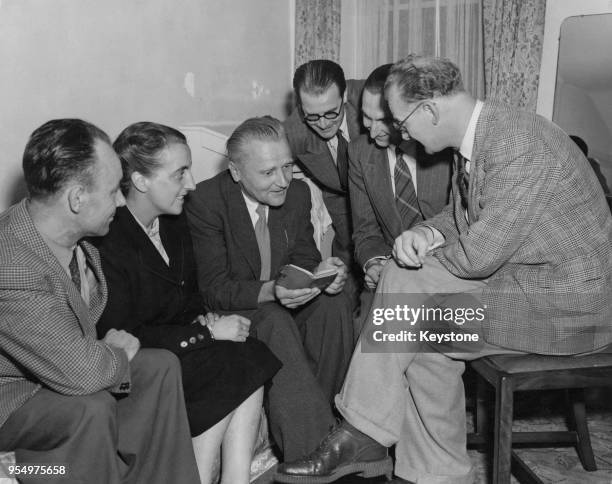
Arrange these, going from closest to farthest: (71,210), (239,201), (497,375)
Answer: (71,210)
(497,375)
(239,201)

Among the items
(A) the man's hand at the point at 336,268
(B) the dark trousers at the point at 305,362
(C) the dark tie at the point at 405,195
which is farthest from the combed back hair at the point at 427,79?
(B) the dark trousers at the point at 305,362

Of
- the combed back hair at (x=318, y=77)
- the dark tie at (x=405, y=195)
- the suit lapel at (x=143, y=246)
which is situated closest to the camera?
the suit lapel at (x=143, y=246)

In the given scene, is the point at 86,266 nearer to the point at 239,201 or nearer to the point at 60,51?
the point at 239,201

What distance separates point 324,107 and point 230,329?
4.28 feet

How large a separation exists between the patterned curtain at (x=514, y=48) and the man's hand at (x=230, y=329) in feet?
Result: 9.76

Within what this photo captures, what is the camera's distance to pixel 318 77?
3.36 meters

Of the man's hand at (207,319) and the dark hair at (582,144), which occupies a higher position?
the dark hair at (582,144)

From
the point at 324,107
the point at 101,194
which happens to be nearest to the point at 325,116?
the point at 324,107

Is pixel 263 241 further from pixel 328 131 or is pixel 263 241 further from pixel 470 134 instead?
pixel 470 134

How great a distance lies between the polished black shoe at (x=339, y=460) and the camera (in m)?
2.42

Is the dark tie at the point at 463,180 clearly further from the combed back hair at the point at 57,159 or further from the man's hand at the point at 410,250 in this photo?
the combed back hair at the point at 57,159

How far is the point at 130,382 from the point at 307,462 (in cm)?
69

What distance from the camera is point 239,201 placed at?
3.04 meters

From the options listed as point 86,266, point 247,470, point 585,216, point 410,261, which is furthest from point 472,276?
point 86,266
